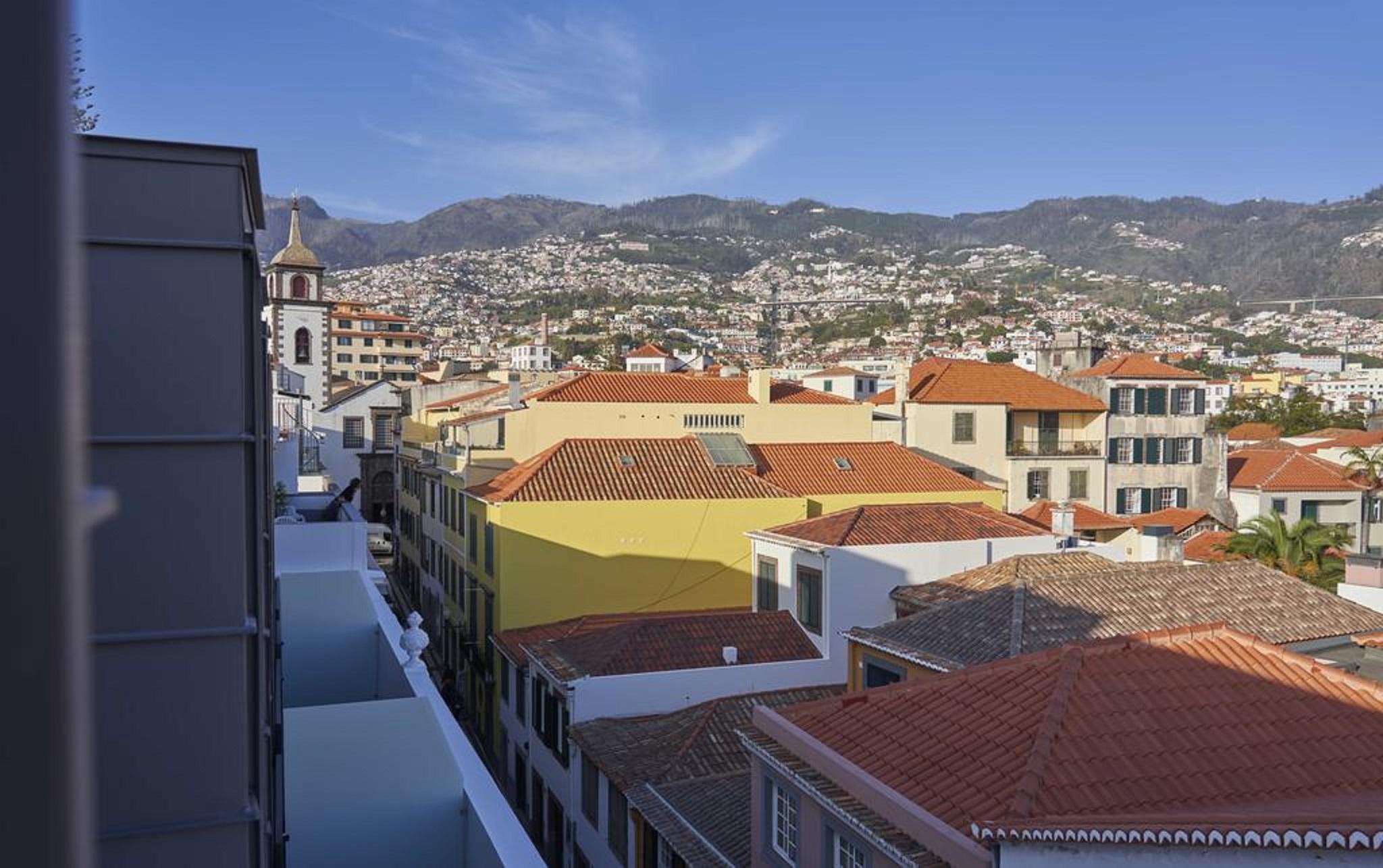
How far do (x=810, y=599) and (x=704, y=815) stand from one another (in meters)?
7.60

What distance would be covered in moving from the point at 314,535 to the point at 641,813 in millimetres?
5713

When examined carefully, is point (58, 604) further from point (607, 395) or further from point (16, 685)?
point (607, 395)

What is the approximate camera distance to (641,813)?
587 inches

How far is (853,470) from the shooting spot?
30016 millimetres

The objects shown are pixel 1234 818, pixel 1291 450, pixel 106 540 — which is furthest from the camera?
pixel 1291 450

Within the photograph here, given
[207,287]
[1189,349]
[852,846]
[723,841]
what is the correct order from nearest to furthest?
[207,287]
[852,846]
[723,841]
[1189,349]

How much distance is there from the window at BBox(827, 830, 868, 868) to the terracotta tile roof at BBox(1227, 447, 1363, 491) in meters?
33.8

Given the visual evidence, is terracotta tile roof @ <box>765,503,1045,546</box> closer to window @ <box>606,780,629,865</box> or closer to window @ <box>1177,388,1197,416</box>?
window @ <box>606,780,629,865</box>

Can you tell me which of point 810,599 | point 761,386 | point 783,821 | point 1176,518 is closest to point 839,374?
point 1176,518

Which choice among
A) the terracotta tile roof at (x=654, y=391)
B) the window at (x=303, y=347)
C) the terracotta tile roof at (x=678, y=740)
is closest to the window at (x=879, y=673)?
the terracotta tile roof at (x=678, y=740)

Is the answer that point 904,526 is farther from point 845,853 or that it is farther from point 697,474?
point 845,853

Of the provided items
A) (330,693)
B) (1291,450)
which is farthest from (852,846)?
(1291,450)

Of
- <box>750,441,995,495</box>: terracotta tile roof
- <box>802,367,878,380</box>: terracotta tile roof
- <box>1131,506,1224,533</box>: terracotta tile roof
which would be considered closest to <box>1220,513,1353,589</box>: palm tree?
<box>750,441,995,495</box>: terracotta tile roof

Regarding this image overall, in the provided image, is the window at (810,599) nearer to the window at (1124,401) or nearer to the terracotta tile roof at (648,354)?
the window at (1124,401)
